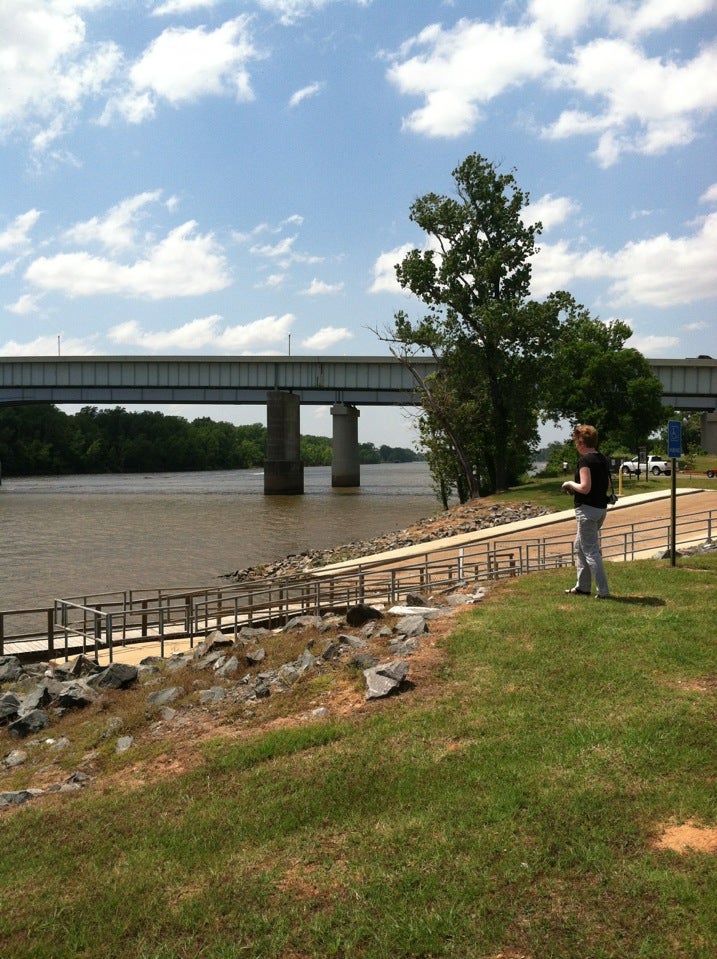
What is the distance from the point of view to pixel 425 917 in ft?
16.1

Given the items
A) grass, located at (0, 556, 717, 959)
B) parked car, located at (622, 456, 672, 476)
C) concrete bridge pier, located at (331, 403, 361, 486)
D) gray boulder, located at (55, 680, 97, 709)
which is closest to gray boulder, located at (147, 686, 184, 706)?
gray boulder, located at (55, 680, 97, 709)

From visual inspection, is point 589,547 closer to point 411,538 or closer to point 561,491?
point 411,538

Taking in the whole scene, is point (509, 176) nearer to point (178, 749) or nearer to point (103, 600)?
point (103, 600)

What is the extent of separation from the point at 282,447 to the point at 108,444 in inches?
3437

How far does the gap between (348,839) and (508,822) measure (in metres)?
1.11

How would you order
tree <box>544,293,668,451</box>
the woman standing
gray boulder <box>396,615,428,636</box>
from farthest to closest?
1. tree <box>544,293,668,451</box>
2. the woman standing
3. gray boulder <box>396,615,428,636</box>

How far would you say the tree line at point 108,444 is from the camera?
138875 mm

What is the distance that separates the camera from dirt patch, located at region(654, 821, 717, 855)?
5.39m

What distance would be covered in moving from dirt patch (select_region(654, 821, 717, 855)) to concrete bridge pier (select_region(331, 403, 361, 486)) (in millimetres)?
86516

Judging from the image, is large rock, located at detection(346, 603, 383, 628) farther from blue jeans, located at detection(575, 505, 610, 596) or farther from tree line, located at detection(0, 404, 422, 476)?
tree line, located at detection(0, 404, 422, 476)

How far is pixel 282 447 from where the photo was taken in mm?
81438

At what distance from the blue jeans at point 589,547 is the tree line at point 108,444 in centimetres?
12280

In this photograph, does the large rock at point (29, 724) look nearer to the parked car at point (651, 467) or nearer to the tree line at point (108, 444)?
the parked car at point (651, 467)

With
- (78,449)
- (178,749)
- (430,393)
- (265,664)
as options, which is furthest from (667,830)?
(78,449)
